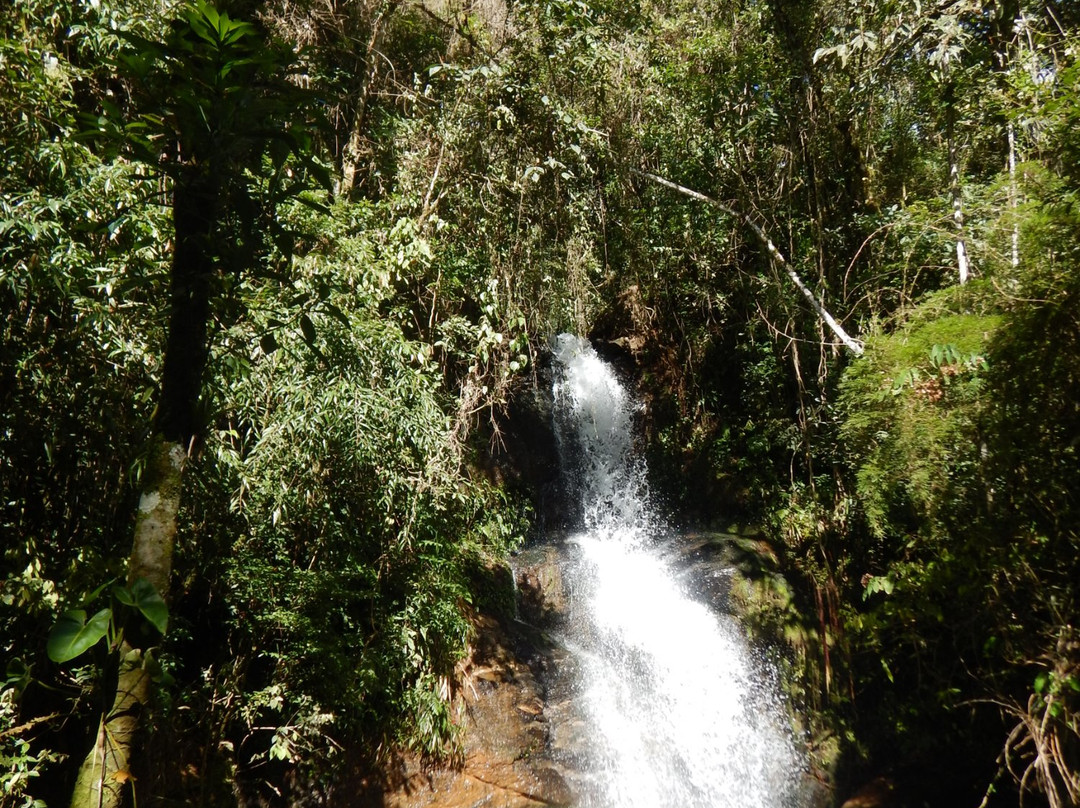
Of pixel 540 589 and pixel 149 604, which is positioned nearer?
pixel 149 604

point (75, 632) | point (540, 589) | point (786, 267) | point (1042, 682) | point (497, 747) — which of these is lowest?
point (497, 747)

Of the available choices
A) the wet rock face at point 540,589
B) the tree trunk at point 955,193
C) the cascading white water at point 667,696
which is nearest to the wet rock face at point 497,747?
the cascading white water at point 667,696

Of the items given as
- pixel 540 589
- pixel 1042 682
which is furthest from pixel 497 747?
pixel 1042 682

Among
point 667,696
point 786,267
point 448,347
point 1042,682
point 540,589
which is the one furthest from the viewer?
point 540,589

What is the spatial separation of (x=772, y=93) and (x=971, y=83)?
6.89ft

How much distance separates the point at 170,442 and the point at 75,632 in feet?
2.26

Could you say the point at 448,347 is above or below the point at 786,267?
below

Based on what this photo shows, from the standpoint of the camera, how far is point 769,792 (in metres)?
6.34

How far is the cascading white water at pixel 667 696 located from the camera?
20.5 feet

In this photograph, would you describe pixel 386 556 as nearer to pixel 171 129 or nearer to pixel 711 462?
pixel 171 129

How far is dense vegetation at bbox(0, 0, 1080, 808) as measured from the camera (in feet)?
6.12

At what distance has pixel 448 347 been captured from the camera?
7289mm

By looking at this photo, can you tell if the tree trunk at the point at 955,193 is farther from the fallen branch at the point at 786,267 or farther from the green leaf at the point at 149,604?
the green leaf at the point at 149,604

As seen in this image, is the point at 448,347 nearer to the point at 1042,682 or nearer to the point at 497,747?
the point at 497,747
